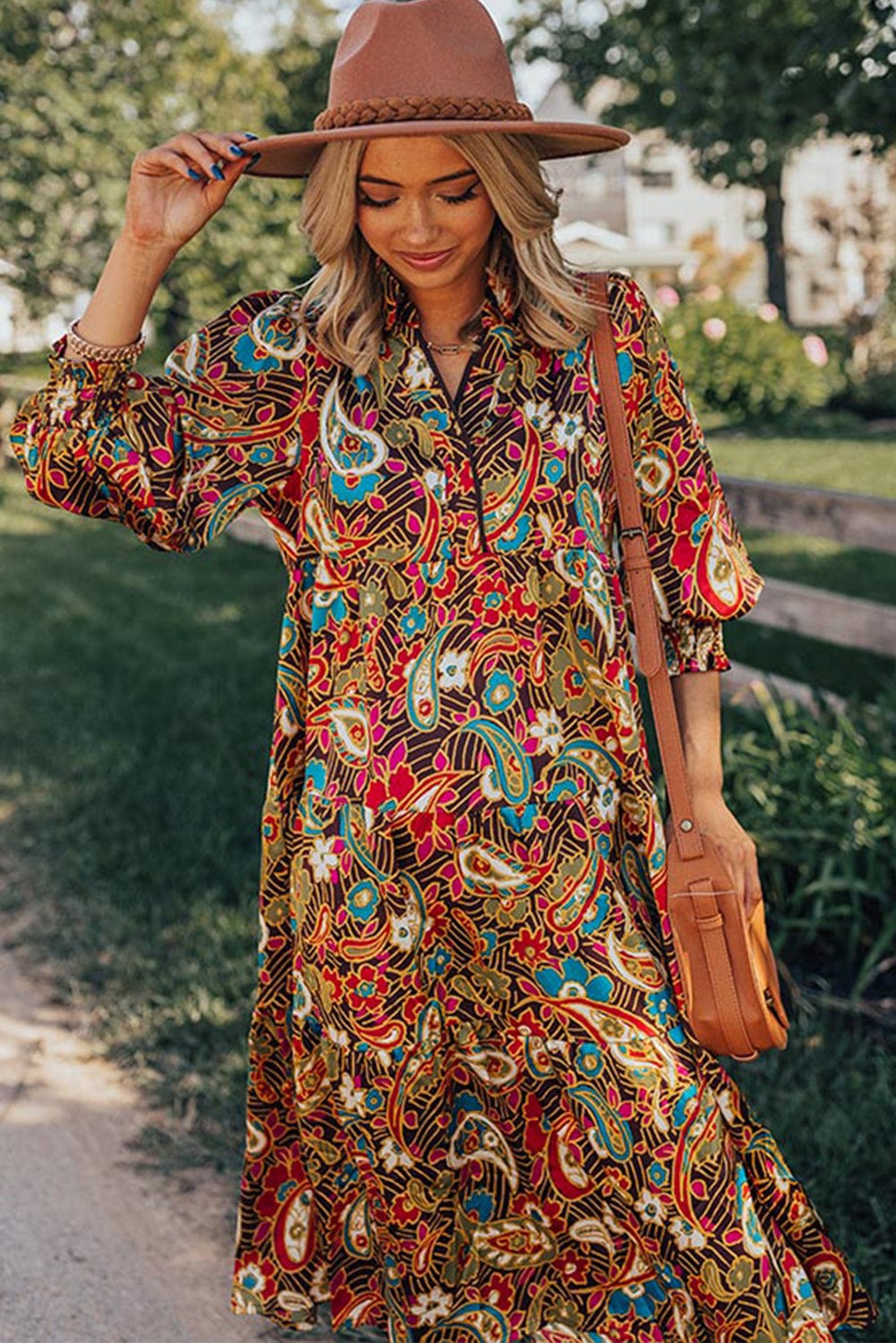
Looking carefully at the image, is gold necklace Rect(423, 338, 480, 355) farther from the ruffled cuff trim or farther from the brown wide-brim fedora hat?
the ruffled cuff trim

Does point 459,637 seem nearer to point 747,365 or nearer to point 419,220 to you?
point 419,220

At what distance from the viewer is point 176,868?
16.4ft

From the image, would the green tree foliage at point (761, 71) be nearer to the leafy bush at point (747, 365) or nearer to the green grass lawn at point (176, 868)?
the green grass lawn at point (176, 868)

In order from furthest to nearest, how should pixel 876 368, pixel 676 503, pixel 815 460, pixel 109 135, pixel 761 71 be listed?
pixel 876 368 < pixel 109 135 < pixel 815 460 < pixel 761 71 < pixel 676 503

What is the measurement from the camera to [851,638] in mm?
5234

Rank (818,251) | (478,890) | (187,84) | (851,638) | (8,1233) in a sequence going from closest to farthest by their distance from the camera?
(478,890)
(8,1233)
(851,638)
(187,84)
(818,251)

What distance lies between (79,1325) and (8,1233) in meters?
0.37

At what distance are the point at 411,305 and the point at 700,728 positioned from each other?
2.43 feet

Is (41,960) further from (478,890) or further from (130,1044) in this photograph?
(478,890)

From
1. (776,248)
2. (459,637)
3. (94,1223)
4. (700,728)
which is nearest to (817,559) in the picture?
(94,1223)

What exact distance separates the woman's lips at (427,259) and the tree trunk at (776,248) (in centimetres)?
2597

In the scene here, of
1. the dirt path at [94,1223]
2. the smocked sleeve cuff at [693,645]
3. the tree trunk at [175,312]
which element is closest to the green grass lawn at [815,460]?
the tree trunk at [175,312]

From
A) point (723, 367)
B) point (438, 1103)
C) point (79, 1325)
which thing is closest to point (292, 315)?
point (438, 1103)

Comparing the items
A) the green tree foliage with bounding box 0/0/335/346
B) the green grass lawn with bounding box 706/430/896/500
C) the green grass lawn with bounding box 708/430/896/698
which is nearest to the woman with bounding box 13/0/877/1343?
the green grass lawn with bounding box 708/430/896/698
